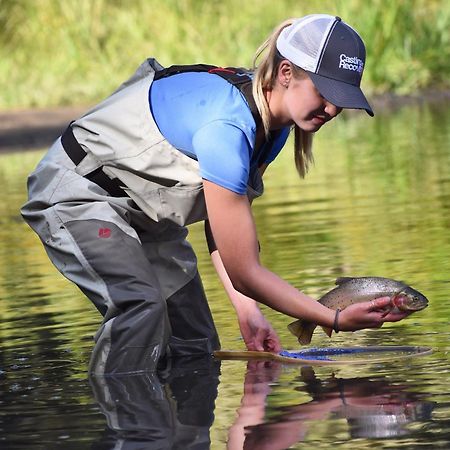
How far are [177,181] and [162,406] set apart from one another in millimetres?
728

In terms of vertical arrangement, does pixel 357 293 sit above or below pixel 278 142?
below

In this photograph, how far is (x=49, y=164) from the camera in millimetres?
5625

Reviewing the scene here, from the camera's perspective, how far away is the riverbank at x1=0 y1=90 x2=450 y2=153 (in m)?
20.6

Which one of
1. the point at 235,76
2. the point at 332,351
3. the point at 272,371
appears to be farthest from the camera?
the point at 332,351

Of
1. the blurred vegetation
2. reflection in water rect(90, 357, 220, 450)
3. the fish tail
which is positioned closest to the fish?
the fish tail

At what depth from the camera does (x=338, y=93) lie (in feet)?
16.3

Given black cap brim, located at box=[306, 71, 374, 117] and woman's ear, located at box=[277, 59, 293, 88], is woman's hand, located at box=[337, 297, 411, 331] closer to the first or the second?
black cap brim, located at box=[306, 71, 374, 117]

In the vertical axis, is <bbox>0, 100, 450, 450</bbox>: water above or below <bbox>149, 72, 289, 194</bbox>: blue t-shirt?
Result: below

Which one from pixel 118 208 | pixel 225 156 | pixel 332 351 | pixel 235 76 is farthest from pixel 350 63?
pixel 332 351

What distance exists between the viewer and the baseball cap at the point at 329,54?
4977mm

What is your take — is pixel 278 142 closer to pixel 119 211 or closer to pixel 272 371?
pixel 119 211

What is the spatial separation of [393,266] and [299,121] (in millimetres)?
2997

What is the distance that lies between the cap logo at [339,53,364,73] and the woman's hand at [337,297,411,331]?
28.1 inches

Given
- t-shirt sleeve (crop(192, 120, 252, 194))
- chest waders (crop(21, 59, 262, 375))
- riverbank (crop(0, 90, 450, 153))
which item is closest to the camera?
t-shirt sleeve (crop(192, 120, 252, 194))
